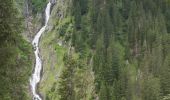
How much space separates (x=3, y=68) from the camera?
2295 centimetres

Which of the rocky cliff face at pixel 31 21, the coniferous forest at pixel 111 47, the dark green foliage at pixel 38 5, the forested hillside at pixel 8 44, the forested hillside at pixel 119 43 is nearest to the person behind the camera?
the forested hillside at pixel 8 44

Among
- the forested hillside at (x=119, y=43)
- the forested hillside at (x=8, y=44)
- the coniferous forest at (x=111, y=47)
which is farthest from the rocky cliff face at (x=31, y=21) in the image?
the forested hillside at (x=8, y=44)

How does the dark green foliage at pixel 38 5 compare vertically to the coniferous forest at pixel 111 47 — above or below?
above

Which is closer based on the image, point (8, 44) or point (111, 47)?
point (8, 44)

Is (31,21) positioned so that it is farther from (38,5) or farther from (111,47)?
(111,47)

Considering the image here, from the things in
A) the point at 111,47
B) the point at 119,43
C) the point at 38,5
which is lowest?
the point at 111,47

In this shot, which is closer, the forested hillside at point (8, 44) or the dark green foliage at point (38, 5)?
the forested hillside at point (8, 44)

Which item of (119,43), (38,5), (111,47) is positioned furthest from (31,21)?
(111,47)

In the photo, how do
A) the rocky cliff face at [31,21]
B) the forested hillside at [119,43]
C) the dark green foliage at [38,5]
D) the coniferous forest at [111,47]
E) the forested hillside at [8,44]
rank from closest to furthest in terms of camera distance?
the forested hillside at [8,44]
the forested hillside at [119,43]
the coniferous forest at [111,47]
the rocky cliff face at [31,21]
the dark green foliage at [38,5]

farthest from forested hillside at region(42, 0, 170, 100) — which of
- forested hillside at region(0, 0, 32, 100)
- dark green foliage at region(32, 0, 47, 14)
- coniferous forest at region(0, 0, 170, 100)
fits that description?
forested hillside at region(0, 0, 32, 100)

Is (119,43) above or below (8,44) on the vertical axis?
below

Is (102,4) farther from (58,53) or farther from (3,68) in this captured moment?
(3,68)

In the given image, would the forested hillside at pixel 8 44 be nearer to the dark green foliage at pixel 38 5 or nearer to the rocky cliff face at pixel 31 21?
the rocky cliff face at pixel 31 21

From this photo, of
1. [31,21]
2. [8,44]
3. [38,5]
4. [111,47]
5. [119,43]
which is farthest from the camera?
[38,5]
